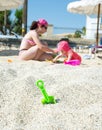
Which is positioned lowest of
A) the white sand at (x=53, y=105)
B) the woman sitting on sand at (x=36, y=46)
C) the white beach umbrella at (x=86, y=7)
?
the white sand at (x=53, y=105)

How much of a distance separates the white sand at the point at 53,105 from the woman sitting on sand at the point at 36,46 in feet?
6.38

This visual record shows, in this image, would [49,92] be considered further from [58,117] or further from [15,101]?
[58,117]

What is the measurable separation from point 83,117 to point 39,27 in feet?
12.4

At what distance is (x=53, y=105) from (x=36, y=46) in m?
3.36

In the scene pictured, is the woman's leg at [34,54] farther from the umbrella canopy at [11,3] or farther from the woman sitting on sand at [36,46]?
the umbrella canopy at [11,3]

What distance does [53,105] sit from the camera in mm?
3523

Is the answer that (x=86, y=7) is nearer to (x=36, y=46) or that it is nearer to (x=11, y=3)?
(x=11, y=3)

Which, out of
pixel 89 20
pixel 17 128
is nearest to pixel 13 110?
pixel 17 128

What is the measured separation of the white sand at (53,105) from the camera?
3148 mm

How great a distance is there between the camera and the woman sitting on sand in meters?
6.71

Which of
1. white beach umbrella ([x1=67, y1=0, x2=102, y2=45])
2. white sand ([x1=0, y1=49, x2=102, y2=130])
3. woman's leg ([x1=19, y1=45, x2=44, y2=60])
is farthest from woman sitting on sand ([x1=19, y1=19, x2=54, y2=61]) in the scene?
white beach umbrella ([x1=67, y1=0, x2=102, y2=45])

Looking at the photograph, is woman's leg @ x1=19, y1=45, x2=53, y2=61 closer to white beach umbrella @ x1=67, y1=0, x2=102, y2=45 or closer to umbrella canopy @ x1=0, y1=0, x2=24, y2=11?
white beach umbrella @ x1=67, y1=0, x2=102, y2=45

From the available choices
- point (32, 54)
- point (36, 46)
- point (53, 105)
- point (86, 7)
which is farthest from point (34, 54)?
point (86, 7)

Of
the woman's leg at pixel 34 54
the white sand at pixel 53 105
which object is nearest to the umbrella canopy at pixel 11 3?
the woman's leg at pixel 34 54
